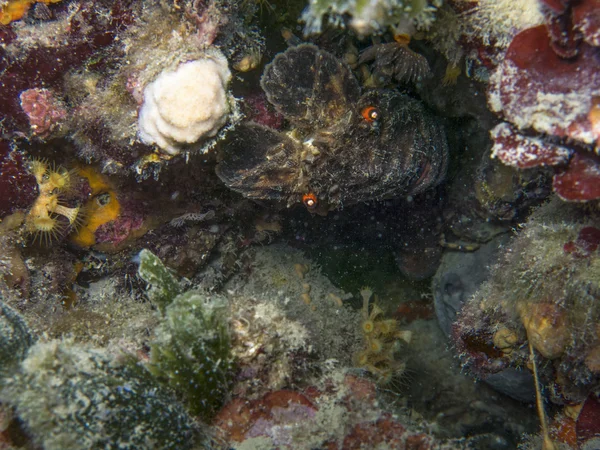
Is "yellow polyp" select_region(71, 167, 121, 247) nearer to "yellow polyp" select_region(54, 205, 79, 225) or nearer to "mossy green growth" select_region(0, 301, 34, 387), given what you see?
"yellow polyp" select_region(54, 205, 79, 225)

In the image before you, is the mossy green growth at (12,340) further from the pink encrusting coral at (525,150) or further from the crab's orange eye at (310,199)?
the pink encrusting coral at (525,150)

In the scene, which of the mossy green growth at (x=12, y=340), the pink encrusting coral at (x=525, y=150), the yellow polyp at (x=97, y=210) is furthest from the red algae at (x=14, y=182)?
the pink encrusting coral at (x=525, y=150)

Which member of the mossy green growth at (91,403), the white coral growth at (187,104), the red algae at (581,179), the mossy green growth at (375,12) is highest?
the mossy green growth at (375,12)

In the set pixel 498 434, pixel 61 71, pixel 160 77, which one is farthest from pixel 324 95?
pixel 498 434

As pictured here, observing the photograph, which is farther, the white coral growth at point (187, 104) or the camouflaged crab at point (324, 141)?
the camouflaged crab at point (324, 141)

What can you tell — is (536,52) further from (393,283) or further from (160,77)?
(393,283)

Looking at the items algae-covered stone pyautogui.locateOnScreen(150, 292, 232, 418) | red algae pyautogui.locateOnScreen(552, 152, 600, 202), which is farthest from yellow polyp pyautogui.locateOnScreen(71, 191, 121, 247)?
red algae pyautogui.locateOnScreen(552, 152, 600, 202)
